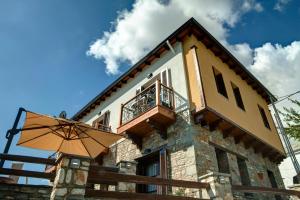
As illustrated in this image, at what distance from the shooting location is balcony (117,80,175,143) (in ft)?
25.8

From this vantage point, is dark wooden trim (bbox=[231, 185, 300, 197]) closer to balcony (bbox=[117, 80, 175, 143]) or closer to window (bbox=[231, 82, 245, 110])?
balcony (bbox=[117, 80, 175, 143])

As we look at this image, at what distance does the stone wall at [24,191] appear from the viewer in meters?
4.78

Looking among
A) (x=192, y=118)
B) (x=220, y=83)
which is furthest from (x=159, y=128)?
(x=220, y=83)

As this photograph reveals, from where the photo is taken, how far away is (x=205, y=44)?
10383 mm

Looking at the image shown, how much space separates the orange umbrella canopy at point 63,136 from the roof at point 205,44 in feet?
16.9

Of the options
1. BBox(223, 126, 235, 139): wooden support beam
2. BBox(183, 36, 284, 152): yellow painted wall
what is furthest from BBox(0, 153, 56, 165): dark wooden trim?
BBox(223, 126, 235, 139): wooden support beam

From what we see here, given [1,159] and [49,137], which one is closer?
[1,159]

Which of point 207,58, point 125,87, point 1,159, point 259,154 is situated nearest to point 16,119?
point 1,159

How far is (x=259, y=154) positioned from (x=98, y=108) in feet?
31.0

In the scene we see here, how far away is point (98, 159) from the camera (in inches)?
443

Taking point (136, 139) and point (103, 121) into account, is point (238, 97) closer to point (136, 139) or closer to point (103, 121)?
point (136, 139)

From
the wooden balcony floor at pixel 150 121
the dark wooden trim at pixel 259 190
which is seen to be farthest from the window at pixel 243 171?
the wooden balcony floor at pixel 150 121

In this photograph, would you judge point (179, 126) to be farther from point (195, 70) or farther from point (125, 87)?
point (125, 87)

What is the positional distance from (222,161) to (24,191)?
652 centimetres
